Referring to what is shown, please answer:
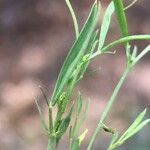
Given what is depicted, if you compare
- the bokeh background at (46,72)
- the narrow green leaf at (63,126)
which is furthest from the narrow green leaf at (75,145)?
the bokeh background at (46,72)

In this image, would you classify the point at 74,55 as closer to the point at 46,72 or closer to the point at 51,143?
the point at 51,143

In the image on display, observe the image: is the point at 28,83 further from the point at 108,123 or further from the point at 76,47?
the point at 76,47

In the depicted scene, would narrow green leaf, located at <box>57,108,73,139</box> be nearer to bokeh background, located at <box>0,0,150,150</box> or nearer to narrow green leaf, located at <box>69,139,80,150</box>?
narrow green leaf, located at <box>69,139,80,150</box>

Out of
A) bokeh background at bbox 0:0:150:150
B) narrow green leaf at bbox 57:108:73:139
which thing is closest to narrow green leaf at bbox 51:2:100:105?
narrow green leaf at bbox 57:108:73:139

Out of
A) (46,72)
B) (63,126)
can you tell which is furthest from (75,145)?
(46,72)

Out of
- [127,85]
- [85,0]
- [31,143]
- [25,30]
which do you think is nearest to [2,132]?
[31,143]
